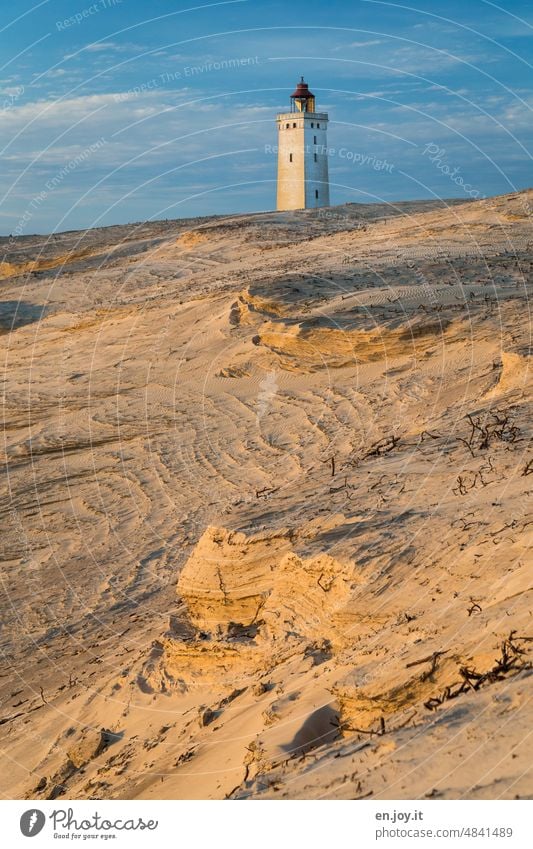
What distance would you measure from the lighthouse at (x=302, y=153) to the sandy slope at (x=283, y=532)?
92.7 feet

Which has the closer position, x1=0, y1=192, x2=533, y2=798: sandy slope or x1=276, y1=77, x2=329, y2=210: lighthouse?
x1=0, y1=192, x2=533, y2=798: sandy slope

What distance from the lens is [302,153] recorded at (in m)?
49.5

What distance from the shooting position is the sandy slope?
448 cm

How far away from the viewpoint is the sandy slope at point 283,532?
14.7ft

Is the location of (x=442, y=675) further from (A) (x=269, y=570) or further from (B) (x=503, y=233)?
(B) (x=503, y=233)

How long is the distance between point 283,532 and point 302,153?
149ft

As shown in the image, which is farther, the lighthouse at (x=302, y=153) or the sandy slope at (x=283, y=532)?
the lighthouse at (x=302, y=153)

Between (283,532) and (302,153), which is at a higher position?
(302,153)

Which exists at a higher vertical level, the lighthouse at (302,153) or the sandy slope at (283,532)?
the lighthouse at (302,153)

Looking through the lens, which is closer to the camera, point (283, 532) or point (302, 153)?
point (283, 532)

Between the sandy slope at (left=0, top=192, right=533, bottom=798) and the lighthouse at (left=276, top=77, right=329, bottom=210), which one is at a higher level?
the lighthouse at (left=276, top=77, right=329, bottom=210)

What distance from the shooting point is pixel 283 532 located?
6.77 meters

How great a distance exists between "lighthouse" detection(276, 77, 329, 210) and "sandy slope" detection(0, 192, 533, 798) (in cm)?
2825

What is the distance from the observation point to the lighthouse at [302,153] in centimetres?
4878
